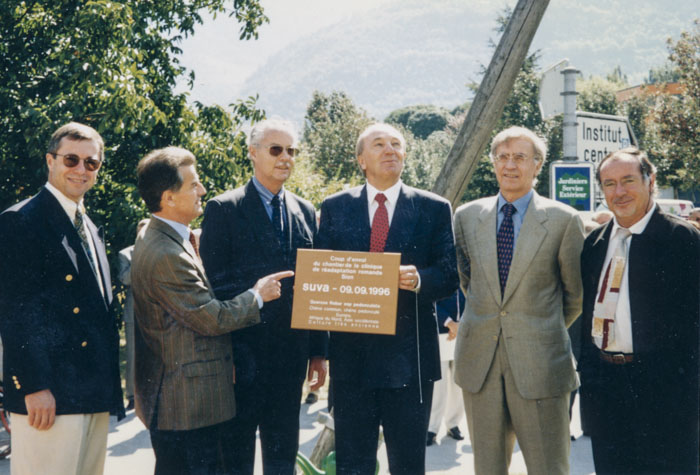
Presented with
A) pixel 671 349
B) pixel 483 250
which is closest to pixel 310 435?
pixel 483 250

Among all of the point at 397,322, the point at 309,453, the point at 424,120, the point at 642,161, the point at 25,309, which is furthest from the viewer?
the point at 424,120

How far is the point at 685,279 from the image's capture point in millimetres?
3287

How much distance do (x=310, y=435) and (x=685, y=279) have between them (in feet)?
14.2

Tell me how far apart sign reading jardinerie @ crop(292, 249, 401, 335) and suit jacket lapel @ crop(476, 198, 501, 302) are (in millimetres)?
711

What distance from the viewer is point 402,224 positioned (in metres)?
3.46

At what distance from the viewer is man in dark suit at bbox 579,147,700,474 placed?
326cm

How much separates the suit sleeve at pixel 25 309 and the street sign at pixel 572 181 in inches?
269

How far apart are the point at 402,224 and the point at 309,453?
3.36 meters


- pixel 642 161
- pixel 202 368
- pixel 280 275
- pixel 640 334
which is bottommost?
pixel 202 368

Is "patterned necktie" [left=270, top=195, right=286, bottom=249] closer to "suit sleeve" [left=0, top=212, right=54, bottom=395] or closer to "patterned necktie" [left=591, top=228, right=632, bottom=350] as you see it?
"suit sleeve" [left=0, top=212, right=54, bottom=395]

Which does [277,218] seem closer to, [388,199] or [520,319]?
[388,199]

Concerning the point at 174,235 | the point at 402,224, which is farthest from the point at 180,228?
the point at 402,224

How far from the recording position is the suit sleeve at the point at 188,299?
304 cm

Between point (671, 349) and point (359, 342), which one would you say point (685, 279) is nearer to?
point (671, 349)
